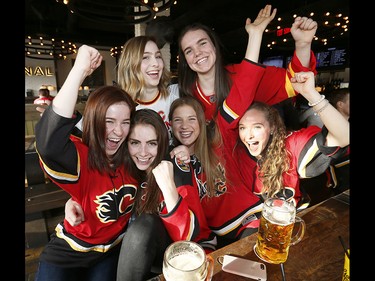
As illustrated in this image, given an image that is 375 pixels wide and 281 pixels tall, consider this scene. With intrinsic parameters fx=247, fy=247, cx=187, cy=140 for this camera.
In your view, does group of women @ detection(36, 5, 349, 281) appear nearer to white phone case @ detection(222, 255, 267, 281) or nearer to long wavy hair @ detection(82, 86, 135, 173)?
long wavy hair @ detection(82, 86, 135, 173)

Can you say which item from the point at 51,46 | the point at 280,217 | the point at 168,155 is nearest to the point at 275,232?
the point at 280,217

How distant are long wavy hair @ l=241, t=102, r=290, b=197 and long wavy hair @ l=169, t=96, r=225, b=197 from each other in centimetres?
27

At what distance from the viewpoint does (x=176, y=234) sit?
1204 mm

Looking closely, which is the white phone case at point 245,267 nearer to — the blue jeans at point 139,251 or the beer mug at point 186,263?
the beer mug at point 186,263

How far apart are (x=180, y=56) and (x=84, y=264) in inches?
63.0

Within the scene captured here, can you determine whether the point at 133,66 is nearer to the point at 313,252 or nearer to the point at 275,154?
A: the point at 275,154

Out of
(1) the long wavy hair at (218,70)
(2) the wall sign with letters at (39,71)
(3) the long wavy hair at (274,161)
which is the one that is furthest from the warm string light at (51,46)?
(3) the long wavy hair at (274,161)

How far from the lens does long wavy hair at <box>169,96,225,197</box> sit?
63.1 inches

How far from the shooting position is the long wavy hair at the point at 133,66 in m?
1.80

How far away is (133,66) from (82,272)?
1377mm

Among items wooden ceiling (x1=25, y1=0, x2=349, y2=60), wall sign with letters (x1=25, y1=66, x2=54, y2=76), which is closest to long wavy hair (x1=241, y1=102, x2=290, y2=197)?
wooden ceiling (x1=25, y1=0, x2=349, y2=60)

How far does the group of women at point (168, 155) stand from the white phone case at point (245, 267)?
14.9 inches

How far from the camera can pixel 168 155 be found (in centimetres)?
158

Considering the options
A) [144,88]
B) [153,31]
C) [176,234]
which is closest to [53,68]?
[153,31]
